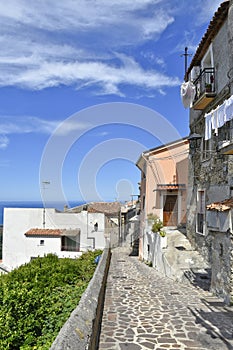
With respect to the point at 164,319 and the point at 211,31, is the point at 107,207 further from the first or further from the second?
the point at 164,319

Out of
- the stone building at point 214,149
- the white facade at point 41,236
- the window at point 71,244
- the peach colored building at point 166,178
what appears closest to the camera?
the stone building at point 214,149

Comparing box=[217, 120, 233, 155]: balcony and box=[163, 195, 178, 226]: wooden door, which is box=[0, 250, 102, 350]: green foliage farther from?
box=[163, 195, 178, 226]: wooden door

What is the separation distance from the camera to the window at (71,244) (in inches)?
1275

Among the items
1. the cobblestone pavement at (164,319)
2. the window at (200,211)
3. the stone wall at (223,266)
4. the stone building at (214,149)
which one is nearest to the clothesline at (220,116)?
the stone building at (214,149)

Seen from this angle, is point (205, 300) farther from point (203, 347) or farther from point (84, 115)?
point (84, 115)

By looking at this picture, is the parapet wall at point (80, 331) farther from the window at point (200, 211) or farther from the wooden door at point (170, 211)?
the wooden door at point (170, 211)

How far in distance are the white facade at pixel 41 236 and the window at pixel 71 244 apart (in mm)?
223

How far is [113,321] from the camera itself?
755 centimetres

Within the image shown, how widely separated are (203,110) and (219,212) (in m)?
7.11

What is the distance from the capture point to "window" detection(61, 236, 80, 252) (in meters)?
32.4

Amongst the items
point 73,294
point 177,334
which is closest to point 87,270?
point 73,294

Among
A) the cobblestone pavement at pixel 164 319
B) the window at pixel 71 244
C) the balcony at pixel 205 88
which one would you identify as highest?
the balcony at pixel 205 88

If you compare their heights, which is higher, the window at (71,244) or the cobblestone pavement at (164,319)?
the cobblestone pavement at (164,319)

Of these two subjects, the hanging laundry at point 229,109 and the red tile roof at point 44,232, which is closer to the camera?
the hanging laundry at point 229,109
